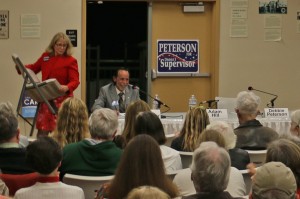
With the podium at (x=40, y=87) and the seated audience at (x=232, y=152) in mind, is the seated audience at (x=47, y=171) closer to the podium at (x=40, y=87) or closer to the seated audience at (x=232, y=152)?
the seated audience at (x=232, y=152)

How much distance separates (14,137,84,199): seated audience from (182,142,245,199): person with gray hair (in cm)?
73

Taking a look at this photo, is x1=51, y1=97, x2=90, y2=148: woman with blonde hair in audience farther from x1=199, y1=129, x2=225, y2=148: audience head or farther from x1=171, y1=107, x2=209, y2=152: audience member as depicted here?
x1=199, y1=129, x2=225, y2=148: audience head

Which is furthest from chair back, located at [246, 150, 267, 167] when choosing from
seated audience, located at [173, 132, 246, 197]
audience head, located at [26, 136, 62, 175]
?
audience head, located at [26, 136, 62, 175]

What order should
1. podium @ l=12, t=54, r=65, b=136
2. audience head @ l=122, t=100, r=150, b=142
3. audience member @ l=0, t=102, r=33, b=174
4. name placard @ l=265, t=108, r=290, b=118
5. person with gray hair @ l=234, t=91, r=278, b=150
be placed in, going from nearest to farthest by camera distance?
audience member @ l=0, t=102, r=33, b=174 → audience head @ l=122, t=100, r=150, b=142 → person with gray hair @ l=234, t=91, r=278, b=150 → podium @ l=12, t=54, r=65, b=136 → name placard @ l=265, t=108, r=290, b=118

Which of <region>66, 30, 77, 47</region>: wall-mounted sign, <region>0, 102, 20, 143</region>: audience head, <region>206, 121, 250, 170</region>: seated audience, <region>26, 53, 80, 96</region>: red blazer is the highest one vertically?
<region>66, 30, 77, 47</region>: wall-mounted sign

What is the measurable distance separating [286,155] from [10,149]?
1.56 metres

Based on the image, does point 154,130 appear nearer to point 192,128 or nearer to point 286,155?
point 192,128

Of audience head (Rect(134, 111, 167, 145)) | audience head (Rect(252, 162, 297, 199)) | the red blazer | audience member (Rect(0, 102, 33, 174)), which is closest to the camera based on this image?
audience head (Rect(252, 162, 297, 199))

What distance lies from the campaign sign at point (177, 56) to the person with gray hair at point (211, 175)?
651 centimetres

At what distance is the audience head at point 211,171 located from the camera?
2.61m

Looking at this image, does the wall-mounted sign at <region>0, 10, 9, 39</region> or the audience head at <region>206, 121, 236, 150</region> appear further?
the wall-mounted sign at <region>0, 10, 9, 39</region>

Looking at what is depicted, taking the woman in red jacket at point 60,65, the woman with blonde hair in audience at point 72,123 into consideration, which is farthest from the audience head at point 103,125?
the woman in red jacket at point 60,65

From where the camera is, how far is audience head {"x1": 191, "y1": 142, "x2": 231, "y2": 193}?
2.61 metres

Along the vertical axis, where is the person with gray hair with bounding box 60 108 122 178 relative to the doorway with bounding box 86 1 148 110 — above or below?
below
